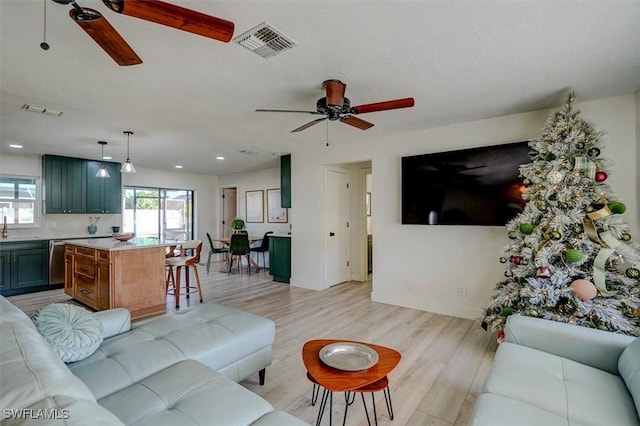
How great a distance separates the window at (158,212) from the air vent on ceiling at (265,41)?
628 centimetres

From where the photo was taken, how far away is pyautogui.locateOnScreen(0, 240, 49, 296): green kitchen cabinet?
4.85 m

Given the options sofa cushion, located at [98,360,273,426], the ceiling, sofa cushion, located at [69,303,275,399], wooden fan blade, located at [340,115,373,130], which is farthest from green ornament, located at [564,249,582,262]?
sofa cushion, located at [98,360,273,426]

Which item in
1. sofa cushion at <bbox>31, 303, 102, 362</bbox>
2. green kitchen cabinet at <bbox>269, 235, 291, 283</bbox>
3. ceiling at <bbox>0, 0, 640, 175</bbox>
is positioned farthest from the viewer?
green kitchen cabinet at <bbox>269, 235, 291, 283</bbox>

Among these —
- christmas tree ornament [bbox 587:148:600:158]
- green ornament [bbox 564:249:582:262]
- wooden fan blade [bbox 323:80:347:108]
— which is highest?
wooden fan blade [bbox 323:80:347:108]

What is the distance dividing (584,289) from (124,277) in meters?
4.66

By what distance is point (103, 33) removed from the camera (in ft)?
4.73

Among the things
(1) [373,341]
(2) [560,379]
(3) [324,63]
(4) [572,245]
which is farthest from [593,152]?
(1) [373,341]

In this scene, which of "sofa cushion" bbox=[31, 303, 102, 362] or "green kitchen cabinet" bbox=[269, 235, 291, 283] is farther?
"green kitchen cabinet" bbox=[269, 235, 291, 283]

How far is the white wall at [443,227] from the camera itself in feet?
9.52

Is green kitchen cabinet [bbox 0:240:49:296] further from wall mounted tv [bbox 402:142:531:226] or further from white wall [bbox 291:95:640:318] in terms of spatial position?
wall mounted tv [bbox 402:142:531:226]

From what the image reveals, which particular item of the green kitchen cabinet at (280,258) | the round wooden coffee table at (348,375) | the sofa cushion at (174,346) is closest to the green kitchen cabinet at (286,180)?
the green kitchen cabinet at (280,258)

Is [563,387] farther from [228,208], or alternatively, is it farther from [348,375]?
[228,208]

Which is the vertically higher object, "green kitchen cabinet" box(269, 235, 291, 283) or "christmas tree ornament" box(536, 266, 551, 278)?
"christmas tree ornament" box(536, 266, 551, 278)

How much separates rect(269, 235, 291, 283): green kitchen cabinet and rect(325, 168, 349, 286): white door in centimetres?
87
